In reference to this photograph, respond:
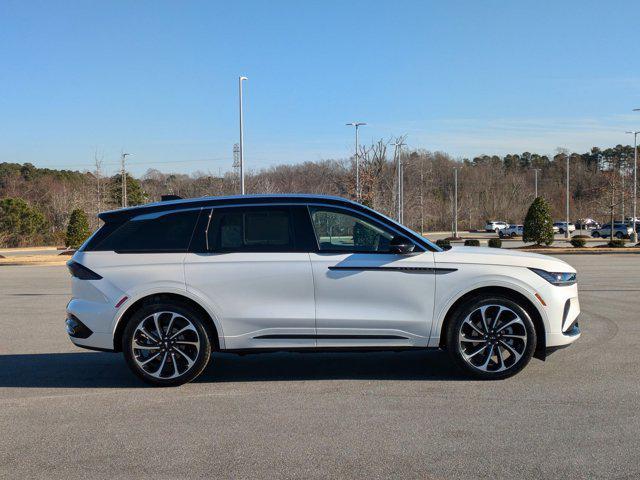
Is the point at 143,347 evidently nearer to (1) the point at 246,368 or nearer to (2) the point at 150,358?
(2) the point at 150,358

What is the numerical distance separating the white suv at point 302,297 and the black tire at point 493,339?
11 mm

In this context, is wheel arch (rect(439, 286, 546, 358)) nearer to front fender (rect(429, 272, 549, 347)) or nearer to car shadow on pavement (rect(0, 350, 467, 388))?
front fender (rect(429, 272, 549, 347))

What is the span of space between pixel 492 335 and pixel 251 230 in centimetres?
255

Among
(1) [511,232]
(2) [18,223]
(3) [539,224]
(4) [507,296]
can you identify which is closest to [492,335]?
(4) [507,296]


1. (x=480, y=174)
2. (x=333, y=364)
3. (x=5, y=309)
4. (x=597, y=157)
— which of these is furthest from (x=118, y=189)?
(x=597, y=157)

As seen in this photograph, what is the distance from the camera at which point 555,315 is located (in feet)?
21.3

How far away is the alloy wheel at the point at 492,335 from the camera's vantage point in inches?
254

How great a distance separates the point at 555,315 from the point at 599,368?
107cm

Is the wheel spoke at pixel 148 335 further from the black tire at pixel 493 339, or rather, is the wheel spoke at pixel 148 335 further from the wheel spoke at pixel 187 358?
the black tire at pixel 493 339

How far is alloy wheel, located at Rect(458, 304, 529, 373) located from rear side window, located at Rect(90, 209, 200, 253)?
2.85m

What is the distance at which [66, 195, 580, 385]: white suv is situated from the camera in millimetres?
6398

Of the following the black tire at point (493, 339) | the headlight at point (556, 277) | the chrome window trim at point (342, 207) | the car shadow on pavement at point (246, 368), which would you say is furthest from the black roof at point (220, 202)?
the headlight at point (556, 277)

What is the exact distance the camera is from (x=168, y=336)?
21.1 ft

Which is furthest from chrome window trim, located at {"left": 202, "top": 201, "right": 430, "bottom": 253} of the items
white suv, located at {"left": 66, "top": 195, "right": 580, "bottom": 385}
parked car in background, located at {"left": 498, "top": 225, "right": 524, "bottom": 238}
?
parked car in background, located at {"left": 498, "top": 225, "right": 524, "bottom": 238}
